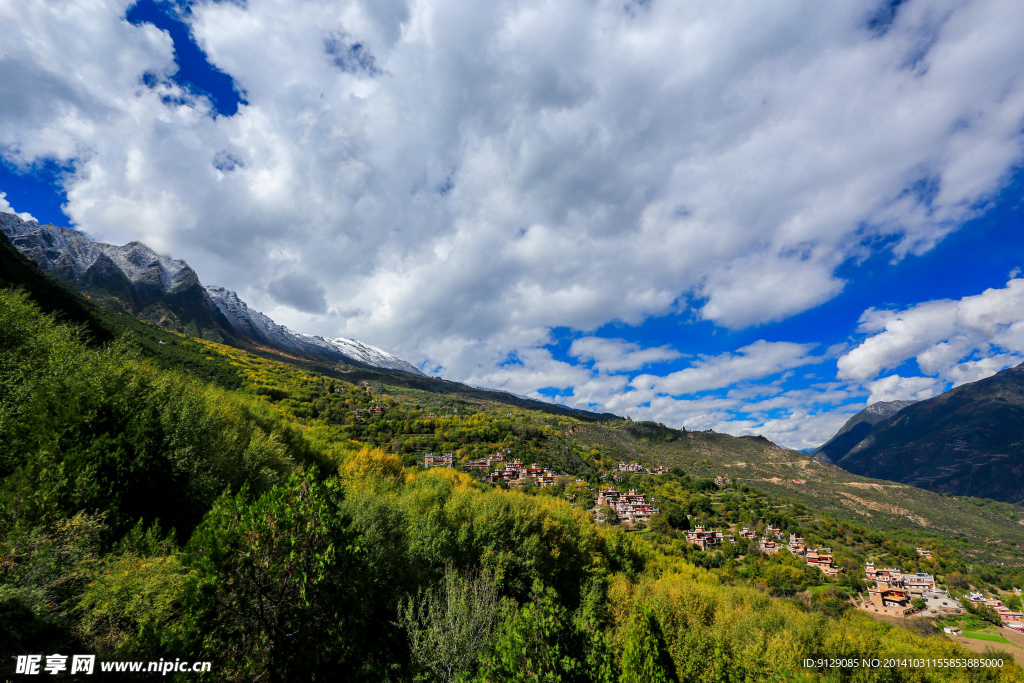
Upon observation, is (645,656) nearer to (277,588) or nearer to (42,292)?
(277,588)

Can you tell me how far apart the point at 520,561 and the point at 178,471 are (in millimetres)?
26050

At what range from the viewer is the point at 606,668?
18.4m

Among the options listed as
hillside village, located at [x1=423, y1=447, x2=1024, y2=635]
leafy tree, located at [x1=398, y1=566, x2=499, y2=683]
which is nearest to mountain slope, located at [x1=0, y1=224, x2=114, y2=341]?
hillside village, located at [x1=423, y1=447, x2=1024, y2=635]

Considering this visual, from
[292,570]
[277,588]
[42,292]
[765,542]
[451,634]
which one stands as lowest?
[765,542]

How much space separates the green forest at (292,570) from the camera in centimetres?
1264

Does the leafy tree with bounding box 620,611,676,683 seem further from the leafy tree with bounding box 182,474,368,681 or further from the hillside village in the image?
the hillside village

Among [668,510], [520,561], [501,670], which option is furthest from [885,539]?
[501,670]

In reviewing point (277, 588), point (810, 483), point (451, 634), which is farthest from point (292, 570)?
point (810, 483)

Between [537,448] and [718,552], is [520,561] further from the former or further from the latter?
[537,448]

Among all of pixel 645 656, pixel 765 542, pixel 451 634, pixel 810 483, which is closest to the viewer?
pixel 451 634

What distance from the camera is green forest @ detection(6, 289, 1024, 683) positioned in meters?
12.6

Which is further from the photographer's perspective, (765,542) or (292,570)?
(765,542)

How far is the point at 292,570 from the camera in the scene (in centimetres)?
1339

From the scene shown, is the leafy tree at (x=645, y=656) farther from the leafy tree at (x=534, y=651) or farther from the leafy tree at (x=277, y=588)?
the leafy tree at (x=277, y=588)
